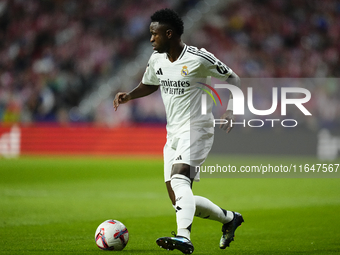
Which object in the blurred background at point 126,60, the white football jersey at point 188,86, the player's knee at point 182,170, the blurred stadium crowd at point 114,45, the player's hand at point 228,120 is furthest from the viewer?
the blurred stadium crowd at point 114,45

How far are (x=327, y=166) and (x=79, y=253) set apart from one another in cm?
1549

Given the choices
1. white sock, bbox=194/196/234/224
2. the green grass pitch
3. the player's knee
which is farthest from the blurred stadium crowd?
the player's knee

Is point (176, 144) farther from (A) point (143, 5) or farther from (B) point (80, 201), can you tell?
(A) point (143, 5)

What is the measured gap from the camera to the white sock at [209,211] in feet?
18.9

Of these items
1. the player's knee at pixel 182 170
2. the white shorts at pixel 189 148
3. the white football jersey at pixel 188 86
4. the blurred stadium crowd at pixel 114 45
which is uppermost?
the blurred stadium crowd at pixel 114 45

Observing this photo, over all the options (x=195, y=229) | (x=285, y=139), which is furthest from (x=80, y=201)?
(x=285, y=139)

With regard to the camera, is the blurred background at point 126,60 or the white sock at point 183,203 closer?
the white sock at point 183,203

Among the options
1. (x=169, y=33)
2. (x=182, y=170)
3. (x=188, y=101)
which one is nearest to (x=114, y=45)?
(x=169, y=33)

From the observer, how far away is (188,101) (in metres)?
5.70

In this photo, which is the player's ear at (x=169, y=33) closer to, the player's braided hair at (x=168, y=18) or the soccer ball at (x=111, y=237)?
the player's braided hair at (x=168, y=18)

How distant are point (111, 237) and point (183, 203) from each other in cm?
91

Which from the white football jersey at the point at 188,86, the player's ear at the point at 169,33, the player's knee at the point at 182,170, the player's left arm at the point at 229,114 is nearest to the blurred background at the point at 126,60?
the player's left arm at the point at 229,114

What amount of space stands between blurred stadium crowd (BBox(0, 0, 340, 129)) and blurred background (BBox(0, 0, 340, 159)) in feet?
0.16

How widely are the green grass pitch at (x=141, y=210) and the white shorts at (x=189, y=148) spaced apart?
975mm
